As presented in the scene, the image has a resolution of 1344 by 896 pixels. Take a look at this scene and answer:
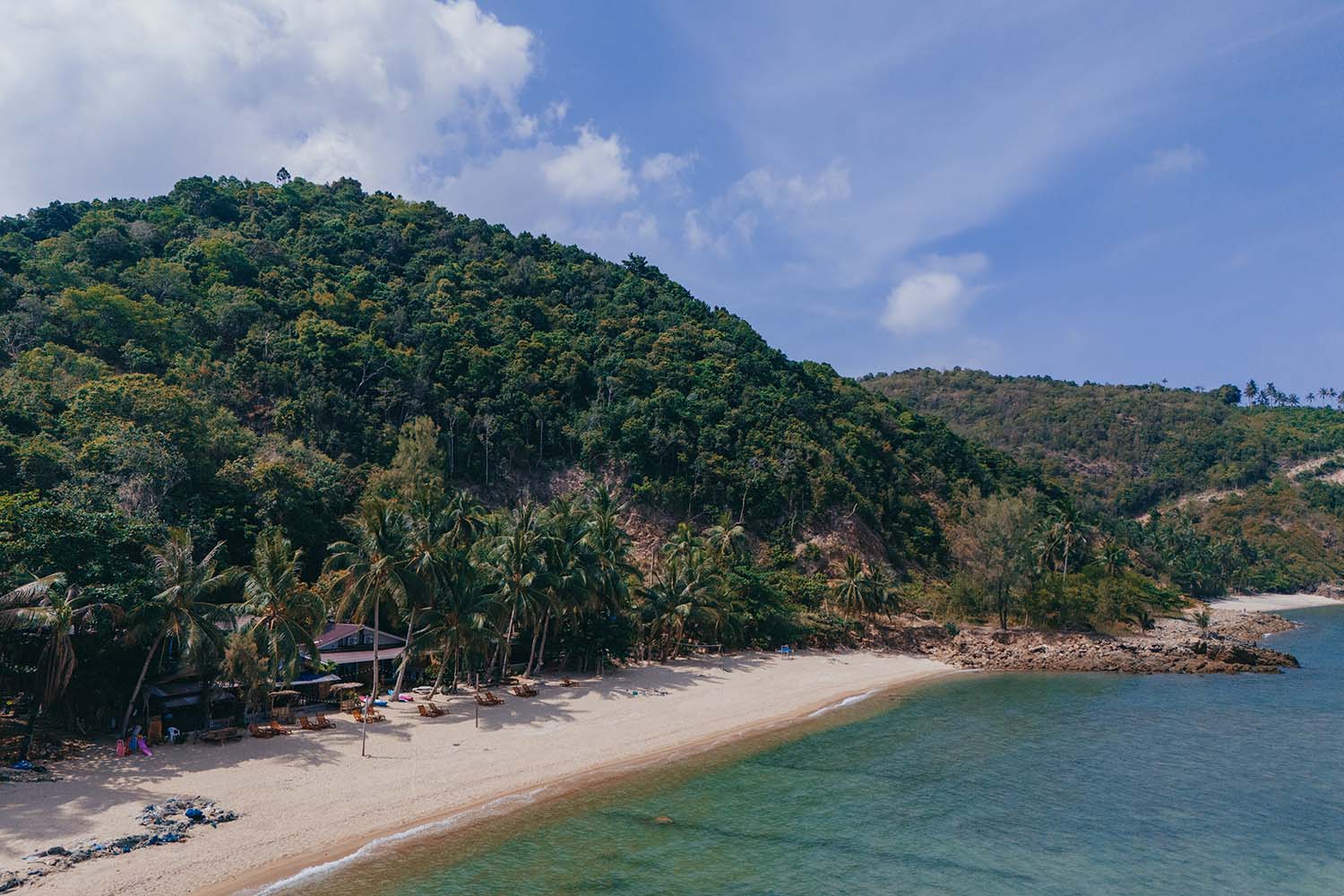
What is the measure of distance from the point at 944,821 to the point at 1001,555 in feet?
146

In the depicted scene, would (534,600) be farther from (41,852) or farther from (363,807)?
(41,852)

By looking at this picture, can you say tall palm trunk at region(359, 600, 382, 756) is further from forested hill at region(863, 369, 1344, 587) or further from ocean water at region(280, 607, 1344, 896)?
forested hill at region(863, 369, 1344, 587)

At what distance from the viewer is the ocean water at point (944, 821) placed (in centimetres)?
2114

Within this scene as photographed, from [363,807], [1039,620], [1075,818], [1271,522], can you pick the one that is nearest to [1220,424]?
[1271,522]

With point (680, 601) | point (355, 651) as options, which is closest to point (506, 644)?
point (355, 651)

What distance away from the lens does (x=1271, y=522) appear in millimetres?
150250

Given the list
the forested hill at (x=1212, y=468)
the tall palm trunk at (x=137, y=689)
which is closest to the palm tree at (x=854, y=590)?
the tall palm trunk at (x=137, y=689)

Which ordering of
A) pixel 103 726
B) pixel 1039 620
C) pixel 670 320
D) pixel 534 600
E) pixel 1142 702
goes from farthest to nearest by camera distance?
pixel 670 320, pixel 1039 620, pixel 1142 702, pixel 534 600, pixel 103 726

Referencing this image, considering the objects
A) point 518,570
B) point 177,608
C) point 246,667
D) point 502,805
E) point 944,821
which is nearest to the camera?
point 502,805

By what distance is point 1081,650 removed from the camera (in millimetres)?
61719

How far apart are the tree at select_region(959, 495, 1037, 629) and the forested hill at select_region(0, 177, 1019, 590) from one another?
48.9ft

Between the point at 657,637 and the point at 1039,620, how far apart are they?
40253 mm

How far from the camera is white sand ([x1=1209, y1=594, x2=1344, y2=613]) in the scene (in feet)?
369

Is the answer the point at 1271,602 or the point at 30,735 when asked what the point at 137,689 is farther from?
the point at 1271,602
